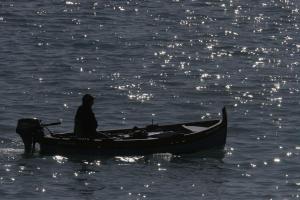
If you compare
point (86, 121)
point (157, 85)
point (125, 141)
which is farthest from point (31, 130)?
point (157, 85)

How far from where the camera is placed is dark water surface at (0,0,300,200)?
120ft

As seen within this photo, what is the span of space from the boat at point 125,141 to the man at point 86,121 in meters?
0.29

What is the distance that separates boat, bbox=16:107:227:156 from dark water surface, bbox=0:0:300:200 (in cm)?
33

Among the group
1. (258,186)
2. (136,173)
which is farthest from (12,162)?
(258,186)

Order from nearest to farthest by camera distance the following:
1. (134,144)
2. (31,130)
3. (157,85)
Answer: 1. (31,130)
2. (134,144)
3. (157,85)

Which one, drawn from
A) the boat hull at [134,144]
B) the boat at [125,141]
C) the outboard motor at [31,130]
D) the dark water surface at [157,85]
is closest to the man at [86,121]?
the boat at [125,141]

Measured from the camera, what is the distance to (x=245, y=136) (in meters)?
44.3

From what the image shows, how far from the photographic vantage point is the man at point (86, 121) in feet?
126

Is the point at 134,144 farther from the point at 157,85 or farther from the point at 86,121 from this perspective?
the point at 157,85

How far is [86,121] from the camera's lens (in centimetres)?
3850

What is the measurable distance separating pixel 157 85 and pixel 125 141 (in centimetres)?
1611

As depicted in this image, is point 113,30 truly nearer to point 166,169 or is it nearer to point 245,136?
point 245,136

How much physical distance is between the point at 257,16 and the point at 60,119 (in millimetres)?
30969

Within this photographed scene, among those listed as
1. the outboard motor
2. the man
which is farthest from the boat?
the man
